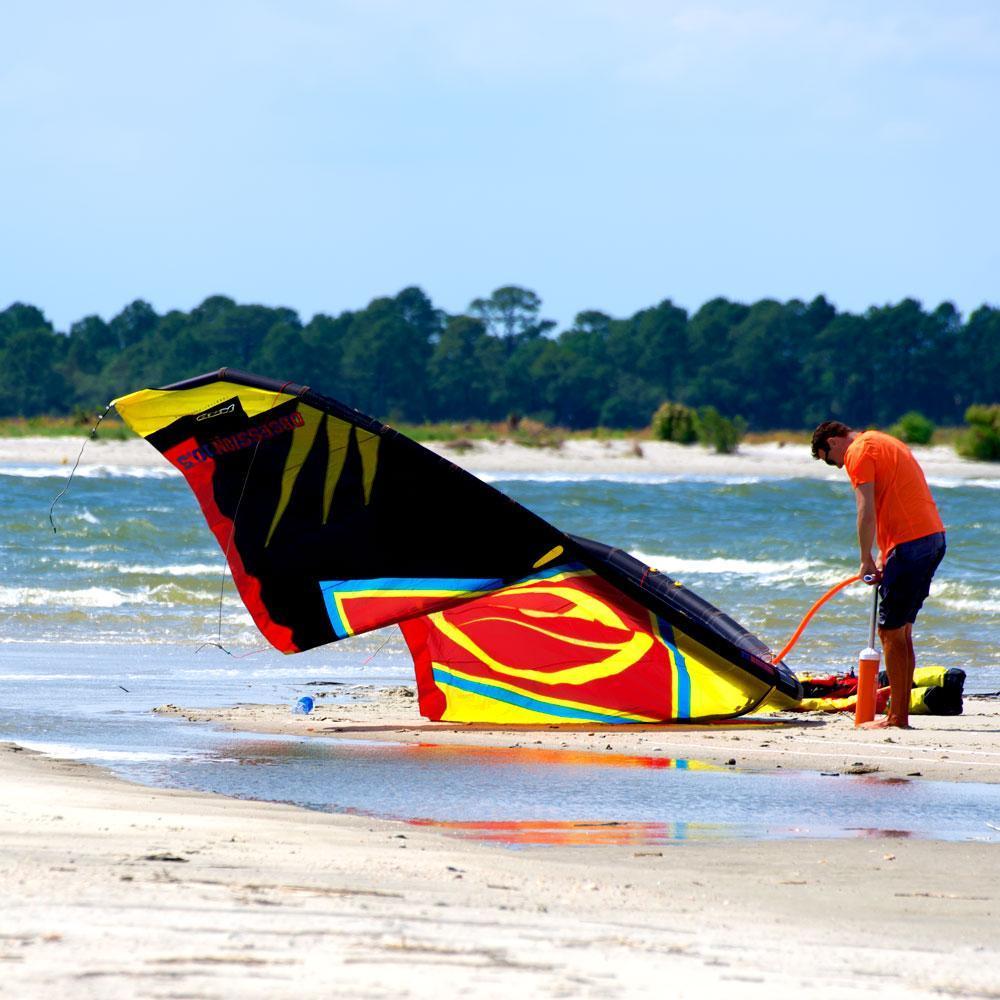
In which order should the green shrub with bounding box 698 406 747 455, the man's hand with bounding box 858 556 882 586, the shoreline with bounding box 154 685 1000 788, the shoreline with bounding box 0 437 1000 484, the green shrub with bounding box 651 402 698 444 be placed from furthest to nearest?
the green shrub with bounding box 651 402 698 444
the green shrub with bounding box 698 406 747 455
the shoreline with bounding box 0 437 1000 484
the man's hand with bounding box 858 556 882 586
the shoreline with bounding box 154 685 1000 788

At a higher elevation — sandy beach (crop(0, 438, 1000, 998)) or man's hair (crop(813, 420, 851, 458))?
man's hair (crop(813, 420, 851, 458))

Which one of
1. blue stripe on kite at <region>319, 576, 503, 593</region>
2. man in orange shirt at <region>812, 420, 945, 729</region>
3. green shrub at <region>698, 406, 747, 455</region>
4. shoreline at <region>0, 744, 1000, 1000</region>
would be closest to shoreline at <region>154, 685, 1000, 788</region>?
man in orange shirt at <region>812, 420, 945, 729</region>

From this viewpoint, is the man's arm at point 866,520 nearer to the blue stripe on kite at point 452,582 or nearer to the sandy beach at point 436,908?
the sandy beach at point 436,908

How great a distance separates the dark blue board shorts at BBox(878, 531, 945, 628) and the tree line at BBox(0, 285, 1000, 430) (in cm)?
Result: 7267

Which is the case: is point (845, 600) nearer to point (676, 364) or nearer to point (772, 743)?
point (772, 743)

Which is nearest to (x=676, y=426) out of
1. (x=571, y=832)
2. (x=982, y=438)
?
(x=982, y=438)

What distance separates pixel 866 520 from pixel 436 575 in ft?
6.32

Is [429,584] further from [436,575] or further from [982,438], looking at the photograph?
[982,438]

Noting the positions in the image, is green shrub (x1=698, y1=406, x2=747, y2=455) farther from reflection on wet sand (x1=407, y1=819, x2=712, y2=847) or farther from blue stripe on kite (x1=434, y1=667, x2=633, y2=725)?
reflection on wet sand (x1=407, y1=819, x2=712, y2=847)

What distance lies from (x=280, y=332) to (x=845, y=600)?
236 ft

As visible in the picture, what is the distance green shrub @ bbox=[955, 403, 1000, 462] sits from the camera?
42.2 meters

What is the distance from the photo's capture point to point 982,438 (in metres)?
42.2

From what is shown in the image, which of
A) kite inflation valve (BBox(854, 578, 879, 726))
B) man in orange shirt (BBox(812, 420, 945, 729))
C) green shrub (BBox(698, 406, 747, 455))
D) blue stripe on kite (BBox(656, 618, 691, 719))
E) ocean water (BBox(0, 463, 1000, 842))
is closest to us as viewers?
ocean water (BBox(0, 463, 1000, 842))

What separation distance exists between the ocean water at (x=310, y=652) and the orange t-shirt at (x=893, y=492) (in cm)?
148
